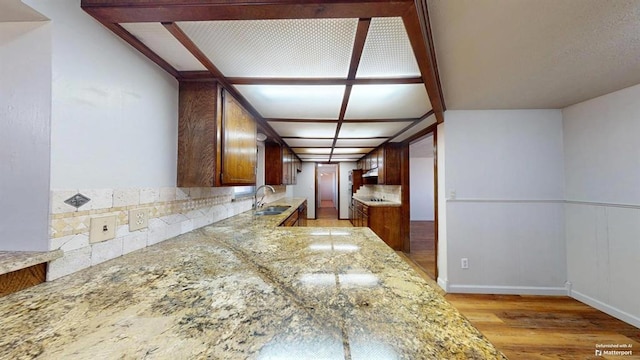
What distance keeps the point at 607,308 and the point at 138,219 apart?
157 inches

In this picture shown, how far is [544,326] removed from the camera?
2.04m

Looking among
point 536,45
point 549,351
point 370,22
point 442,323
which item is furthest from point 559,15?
point 549,351

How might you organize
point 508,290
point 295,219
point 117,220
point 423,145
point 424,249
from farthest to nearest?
point 423,145
point 424,249
point 295,219
point 508,290
point 117,220

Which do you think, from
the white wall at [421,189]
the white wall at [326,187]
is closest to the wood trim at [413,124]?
the white wall at [421,189]

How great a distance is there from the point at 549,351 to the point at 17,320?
3.00 metres

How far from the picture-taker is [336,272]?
3.18 feet

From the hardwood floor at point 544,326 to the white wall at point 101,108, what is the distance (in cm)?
290

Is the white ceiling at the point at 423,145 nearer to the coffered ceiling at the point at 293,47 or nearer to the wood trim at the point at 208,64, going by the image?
the coffered ceiling at the point at 293,47

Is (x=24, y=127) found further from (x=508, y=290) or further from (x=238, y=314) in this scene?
(x=508, y=290)

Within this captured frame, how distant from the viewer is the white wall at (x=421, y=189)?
25.9 feet

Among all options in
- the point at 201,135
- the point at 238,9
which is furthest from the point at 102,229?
the point at 238,9

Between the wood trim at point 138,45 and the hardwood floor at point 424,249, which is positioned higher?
the wood trim at point 138,45

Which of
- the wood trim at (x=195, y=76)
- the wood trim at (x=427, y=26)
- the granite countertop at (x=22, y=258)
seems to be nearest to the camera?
the granite countertop at (x=22, y=258)

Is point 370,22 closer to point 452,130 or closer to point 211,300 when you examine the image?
point 211,300
